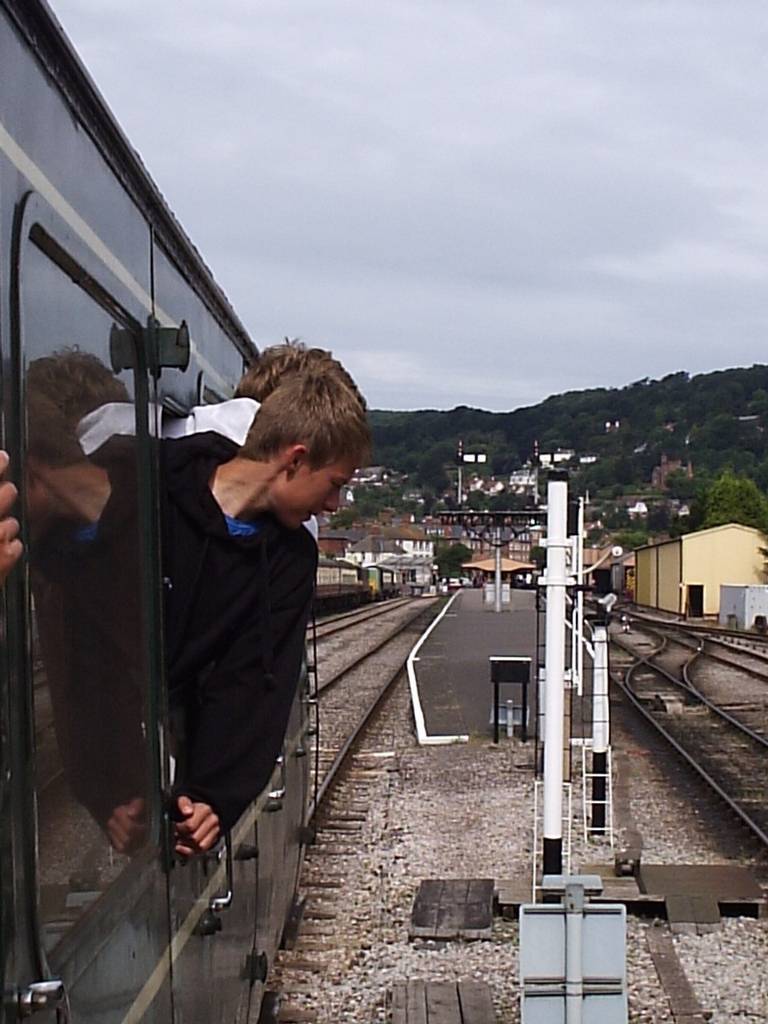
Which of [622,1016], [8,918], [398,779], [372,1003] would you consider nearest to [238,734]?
[8,918]

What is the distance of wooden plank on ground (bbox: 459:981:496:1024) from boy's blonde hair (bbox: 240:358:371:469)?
4.01 m

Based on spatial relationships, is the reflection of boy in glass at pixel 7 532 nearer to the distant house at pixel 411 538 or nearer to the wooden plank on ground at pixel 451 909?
the wooden plank on ground at pixel 451 909

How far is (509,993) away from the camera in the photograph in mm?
6961

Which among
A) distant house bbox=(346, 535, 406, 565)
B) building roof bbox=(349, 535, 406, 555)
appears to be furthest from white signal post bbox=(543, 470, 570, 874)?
→ building roof bbox=(349, 535, 406, 555)

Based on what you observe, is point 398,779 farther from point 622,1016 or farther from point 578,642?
point 622,1016

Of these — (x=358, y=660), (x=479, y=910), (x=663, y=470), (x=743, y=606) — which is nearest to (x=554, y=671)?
(x=479, y=910)

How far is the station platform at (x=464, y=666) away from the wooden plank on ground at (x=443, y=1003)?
9.14m

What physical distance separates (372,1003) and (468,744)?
28.2ft

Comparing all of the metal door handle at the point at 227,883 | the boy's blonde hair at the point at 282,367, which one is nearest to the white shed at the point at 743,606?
the metal door handle at the point at 227,883

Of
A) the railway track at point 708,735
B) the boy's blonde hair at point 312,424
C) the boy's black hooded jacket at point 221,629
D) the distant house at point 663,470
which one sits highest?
the distant house at point 663,470

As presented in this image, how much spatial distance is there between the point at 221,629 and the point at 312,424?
0.47m

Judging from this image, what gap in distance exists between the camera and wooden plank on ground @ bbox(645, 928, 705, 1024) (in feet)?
21.8

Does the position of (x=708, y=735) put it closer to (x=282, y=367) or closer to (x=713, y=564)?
(x=282, y=367)

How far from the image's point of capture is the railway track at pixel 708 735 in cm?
1248
